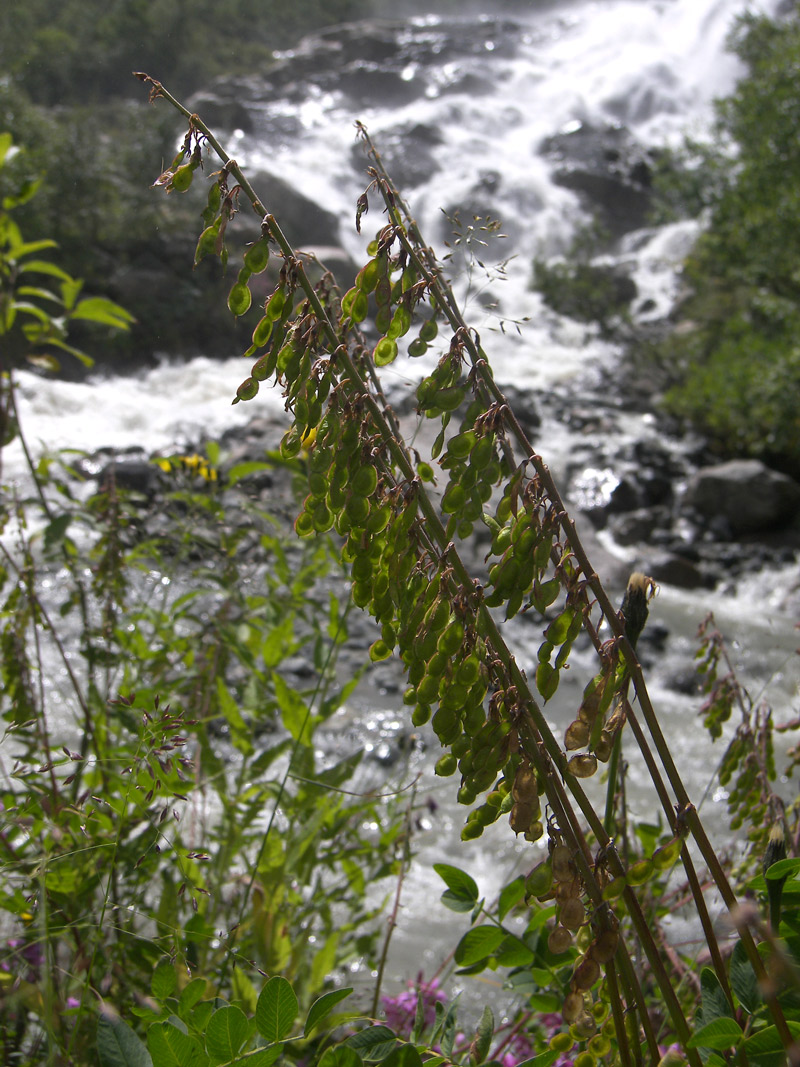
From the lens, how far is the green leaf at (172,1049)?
689mm

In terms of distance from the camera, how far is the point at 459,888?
3.47 feet

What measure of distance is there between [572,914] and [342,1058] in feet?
0.83

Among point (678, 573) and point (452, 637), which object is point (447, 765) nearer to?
point (452, 637)

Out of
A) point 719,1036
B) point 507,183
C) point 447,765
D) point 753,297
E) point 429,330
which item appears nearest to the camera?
point 719,1036

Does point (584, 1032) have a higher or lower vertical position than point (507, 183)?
lower

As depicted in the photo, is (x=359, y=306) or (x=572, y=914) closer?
(x=572, y=914)

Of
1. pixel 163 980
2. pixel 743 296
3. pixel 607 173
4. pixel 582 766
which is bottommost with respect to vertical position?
pixel 163 980

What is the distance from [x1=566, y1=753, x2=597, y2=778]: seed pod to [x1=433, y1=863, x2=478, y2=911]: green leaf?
42cm

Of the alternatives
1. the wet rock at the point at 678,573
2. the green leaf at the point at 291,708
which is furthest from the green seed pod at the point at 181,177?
the wet rock at the point at 678,573

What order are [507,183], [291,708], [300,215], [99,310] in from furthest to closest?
1. [507,183]
2. [300,215]
3. [99,310]
4. [291,708]

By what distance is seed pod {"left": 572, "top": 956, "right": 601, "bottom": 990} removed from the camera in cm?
66

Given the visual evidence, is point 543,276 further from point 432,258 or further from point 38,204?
point 432,258

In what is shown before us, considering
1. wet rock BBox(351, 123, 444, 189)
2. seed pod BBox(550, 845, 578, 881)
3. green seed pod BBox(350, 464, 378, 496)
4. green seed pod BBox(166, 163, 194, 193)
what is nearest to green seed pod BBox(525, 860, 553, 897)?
seed pod BBox(550, 845, 578, 881)

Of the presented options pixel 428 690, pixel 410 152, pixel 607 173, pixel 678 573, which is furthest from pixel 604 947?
pixel 607 173
